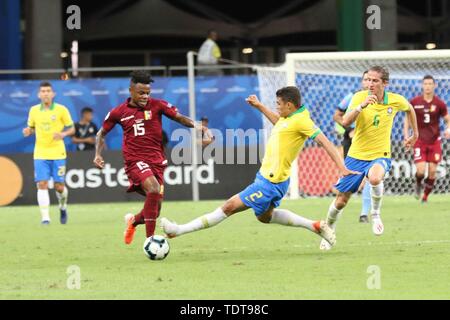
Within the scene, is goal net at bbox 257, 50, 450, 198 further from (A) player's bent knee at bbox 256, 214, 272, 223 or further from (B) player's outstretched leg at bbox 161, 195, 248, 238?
(B) player's outstretched leg at bbox 161, 195, 248, 238

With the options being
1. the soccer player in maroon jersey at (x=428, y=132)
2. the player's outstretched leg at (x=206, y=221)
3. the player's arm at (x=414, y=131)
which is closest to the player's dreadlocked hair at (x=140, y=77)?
the player's outstretched leg at (x=206, y=221)

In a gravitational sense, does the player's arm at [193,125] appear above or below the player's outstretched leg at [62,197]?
above

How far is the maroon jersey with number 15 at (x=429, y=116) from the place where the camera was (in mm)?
21312

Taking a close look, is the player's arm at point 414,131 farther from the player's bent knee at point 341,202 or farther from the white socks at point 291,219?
the white socks at point 291,219

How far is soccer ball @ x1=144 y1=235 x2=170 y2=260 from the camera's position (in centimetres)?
1217

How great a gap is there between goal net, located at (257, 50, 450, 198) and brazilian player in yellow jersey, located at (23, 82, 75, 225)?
5649 mm

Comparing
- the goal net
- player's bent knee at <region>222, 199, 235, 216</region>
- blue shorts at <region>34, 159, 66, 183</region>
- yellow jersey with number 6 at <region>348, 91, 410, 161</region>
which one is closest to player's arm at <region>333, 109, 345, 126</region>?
yellow jersey with number 6 at <region>348, 91, 410, 161</region>

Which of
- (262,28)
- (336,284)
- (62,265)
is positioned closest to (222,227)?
(62,265)

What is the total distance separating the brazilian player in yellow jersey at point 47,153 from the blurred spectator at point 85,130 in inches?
221

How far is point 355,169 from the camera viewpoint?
47.5 feet

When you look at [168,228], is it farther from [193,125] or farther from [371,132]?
[371,132]
